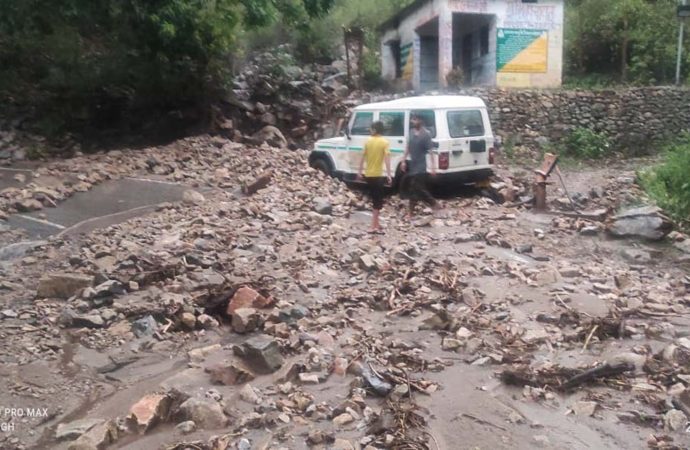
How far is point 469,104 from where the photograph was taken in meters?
12.5

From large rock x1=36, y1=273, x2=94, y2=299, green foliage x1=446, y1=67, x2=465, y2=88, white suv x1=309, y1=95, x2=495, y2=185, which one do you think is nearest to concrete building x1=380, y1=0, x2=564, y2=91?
green foliage x1=446, y1=67, x2=465, y2=88

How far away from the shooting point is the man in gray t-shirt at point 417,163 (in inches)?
445

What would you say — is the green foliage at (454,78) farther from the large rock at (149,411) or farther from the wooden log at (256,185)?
the large rock at (149,411)

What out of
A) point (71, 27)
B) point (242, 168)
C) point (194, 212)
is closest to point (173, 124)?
point (71, 27)

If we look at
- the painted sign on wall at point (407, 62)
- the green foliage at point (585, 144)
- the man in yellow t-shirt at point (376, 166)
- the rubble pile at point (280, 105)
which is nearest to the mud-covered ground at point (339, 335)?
the man in yellow t-shirt at point (376, 166)

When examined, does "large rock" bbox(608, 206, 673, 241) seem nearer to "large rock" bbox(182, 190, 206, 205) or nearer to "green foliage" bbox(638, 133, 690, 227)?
"green foliage" bbox(638, 133, 690, 227)

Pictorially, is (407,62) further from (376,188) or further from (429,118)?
(376,188)

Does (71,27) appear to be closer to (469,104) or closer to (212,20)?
(212,20)

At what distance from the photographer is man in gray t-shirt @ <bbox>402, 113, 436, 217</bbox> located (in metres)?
11.3

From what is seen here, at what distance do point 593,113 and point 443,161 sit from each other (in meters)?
9.46

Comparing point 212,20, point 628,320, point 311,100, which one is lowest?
point 628,320

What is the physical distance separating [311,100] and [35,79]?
23.9 feet

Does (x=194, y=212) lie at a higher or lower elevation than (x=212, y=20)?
lower

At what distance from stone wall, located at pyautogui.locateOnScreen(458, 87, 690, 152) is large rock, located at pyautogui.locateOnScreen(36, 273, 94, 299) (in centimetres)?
1387
